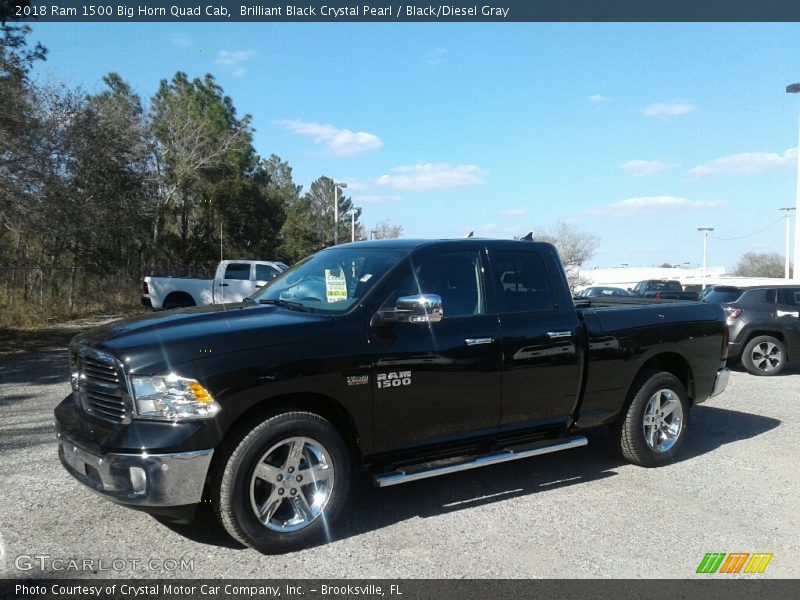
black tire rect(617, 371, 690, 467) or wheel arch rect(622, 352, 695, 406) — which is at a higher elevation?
wheel arch rect(622, 352, 695, 406)

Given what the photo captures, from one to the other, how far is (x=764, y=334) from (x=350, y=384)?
397 inches

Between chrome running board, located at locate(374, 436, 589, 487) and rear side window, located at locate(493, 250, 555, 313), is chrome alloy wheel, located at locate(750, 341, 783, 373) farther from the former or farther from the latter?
rear side window, located at locate(493, 250, 555, 313)

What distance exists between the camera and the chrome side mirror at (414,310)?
164 inches

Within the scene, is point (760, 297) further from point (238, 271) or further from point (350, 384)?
point (238, 271)

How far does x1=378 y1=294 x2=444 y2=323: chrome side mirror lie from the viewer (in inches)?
164

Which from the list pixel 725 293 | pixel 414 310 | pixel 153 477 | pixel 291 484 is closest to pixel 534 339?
pixel 414 310

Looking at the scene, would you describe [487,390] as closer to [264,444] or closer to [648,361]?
[264,444]

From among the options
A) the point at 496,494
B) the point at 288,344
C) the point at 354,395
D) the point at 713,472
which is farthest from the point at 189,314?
the point at 713,472

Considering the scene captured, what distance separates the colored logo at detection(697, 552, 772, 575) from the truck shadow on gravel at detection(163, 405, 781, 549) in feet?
4.19

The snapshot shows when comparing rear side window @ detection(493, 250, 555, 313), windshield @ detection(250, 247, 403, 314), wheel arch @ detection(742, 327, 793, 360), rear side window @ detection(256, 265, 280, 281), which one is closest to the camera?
windshield @ detection(250, 247, 403, 314)

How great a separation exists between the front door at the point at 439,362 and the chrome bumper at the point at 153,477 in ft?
3.88

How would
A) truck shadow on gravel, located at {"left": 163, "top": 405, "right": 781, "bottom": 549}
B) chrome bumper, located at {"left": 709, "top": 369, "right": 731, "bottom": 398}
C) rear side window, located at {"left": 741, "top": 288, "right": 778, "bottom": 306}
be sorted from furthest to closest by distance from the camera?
1. rear side window, located at {"left": 741, "top": 288, "right": 778, "bottom": 306}
2. chrome bumper, located at {"left": 709, "top": 369, "right": 731, "bottom": 398}
3. truck shadow on gravel, located at {"left": 163, "top": 405, "right": 781, "bottom": 549}

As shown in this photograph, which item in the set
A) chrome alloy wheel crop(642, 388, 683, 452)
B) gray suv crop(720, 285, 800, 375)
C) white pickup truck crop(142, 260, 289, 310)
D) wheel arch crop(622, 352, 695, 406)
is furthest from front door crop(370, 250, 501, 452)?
white pickup truck crop(142, 260, 289, 310)

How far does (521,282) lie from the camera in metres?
5.17
